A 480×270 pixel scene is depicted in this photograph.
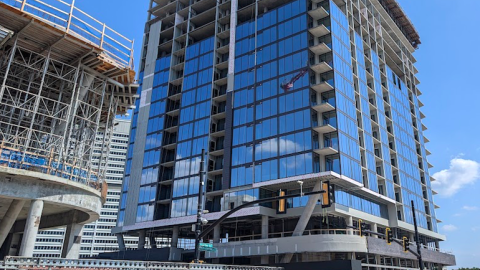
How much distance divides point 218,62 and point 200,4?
14.1 metres

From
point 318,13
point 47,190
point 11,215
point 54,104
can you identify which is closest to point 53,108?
point 54,104

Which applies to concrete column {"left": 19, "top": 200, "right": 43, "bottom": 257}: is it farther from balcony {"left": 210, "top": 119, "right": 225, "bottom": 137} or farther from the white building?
the white building

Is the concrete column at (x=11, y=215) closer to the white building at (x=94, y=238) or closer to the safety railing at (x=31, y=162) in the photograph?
the safety railing at (x=31, y=162)

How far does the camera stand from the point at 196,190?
198ft

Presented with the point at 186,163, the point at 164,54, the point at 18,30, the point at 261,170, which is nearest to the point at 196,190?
the point at 186,163

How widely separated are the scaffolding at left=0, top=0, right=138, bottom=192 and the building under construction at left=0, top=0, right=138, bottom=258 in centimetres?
7

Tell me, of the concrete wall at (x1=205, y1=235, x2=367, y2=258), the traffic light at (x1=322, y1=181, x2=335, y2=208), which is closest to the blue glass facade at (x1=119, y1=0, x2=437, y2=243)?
the concrete wall at (x1=205, y1=235, x2=367, y2=258)

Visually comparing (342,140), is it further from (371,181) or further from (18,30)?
(18,30)

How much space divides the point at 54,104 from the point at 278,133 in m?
30.7

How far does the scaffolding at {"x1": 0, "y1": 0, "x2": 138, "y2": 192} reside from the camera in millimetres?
27188

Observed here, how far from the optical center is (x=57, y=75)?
102ft

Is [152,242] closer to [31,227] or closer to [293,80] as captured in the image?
[293,80]

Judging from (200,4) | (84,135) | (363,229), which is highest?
(200,4)

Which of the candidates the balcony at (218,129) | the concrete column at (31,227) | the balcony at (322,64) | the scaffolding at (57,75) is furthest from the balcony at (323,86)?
the concrete column at (31,227)
